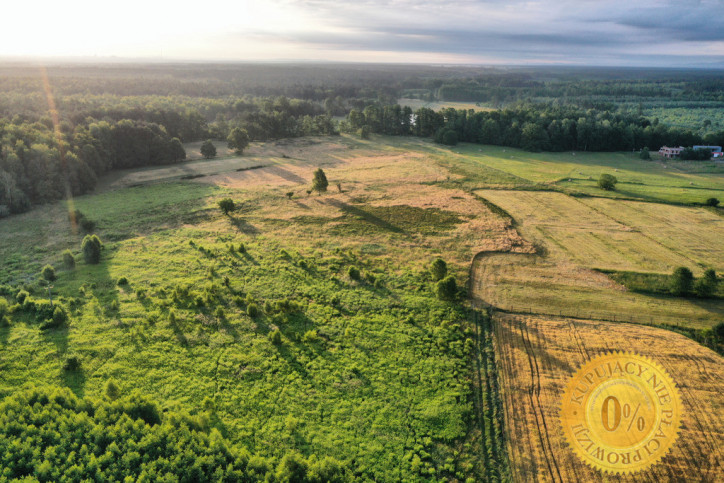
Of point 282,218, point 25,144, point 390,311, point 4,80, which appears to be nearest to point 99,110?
point 25,144

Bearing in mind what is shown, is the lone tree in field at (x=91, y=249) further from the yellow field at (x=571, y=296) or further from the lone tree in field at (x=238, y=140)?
the lone tree in field at (x=238, y=140)

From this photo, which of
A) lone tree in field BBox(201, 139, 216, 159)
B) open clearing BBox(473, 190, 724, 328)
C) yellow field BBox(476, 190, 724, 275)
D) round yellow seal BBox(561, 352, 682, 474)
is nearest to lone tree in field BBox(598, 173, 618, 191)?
open clearing BBox(473, 190, 724, 328)

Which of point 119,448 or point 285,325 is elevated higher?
point 119,448

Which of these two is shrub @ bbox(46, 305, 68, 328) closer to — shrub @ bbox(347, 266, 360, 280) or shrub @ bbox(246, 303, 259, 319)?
shrub @ bbox(246, 303, 259, 319)

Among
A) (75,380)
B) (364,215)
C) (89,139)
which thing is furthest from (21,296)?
(89,139)

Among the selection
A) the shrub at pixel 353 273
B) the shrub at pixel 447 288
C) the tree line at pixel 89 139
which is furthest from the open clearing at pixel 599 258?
the tree line at pixel 89 139

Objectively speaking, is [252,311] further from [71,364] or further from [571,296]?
[571,296]
